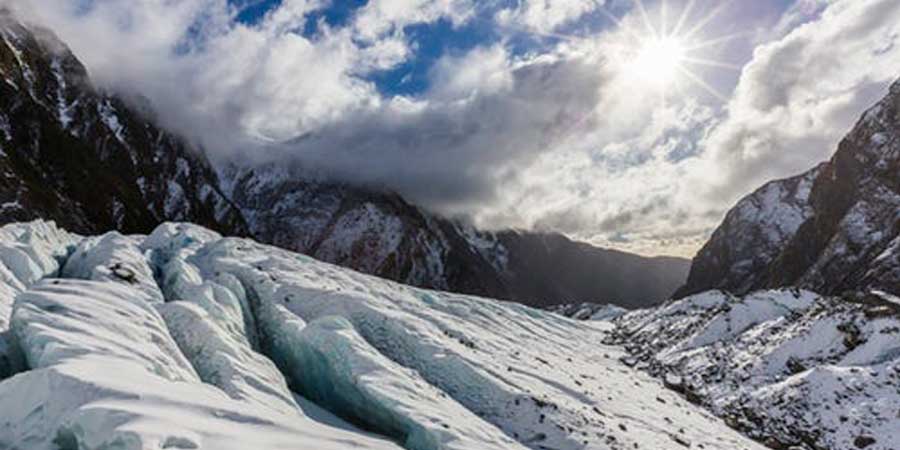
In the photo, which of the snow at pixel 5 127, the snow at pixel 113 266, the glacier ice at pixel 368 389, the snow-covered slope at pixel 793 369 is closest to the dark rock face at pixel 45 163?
the snow at pixel 5 127

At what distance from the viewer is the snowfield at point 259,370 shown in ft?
47.6

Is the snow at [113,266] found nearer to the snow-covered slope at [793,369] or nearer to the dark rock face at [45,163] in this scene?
the snow-covered slope at [793,369]

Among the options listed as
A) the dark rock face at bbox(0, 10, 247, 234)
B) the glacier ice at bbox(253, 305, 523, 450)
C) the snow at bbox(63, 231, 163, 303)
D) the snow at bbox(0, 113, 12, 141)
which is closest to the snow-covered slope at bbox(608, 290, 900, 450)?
the glacier ice at bbox(253, 305, 523, 450)

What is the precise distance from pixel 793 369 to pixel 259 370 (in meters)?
40.8

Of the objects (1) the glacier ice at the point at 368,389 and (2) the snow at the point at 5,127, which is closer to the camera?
(1) the glacier ice at the point at 368,389

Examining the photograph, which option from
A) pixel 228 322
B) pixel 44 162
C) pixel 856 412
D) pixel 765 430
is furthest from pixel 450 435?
pixel 44 162

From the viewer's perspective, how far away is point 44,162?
14662cm

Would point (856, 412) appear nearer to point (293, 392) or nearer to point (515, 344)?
point (515, 344)

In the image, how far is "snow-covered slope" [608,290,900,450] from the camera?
36125mm

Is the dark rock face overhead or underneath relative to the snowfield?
overhead

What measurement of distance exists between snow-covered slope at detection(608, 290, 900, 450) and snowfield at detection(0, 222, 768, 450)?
14.4ft

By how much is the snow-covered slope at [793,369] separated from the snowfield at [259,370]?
4.38 meters

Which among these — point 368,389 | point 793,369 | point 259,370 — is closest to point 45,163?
point 259,370

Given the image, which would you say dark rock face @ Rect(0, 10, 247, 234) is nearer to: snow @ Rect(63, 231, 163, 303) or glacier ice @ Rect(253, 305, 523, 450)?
snow @ Rect(63, 231, 163, 303)
